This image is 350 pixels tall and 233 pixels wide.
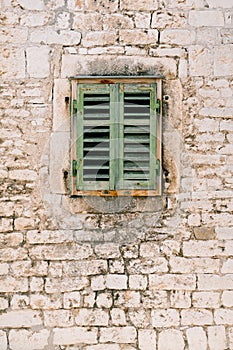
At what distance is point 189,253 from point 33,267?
4.65 ft

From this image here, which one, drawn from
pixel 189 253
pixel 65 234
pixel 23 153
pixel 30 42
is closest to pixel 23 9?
pixel 30 42

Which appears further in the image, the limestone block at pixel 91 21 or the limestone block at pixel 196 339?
the limestone block at pixel 91 21

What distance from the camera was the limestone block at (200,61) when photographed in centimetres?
519

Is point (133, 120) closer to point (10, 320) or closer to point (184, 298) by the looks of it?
point (184, 298)

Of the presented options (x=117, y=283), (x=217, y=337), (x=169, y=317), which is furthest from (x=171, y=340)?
(x=117, y=283)

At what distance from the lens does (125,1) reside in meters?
Answer: 5.21

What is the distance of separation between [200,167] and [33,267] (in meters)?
1.77

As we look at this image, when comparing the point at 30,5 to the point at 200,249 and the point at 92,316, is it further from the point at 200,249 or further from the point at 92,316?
the point at 92,316

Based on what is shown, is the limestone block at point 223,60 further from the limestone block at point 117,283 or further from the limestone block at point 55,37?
the limestone block at point 117,283

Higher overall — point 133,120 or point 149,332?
point 133,120

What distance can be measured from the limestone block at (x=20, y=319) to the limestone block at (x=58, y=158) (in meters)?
1.13

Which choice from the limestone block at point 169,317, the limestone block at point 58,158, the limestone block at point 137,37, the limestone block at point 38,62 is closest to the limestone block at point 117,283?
the limestone block at point 169,317

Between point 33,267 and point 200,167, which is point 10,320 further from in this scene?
point 200,167

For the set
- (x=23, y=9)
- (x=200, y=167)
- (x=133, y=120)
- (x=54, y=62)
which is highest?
(x=23, y=9)
